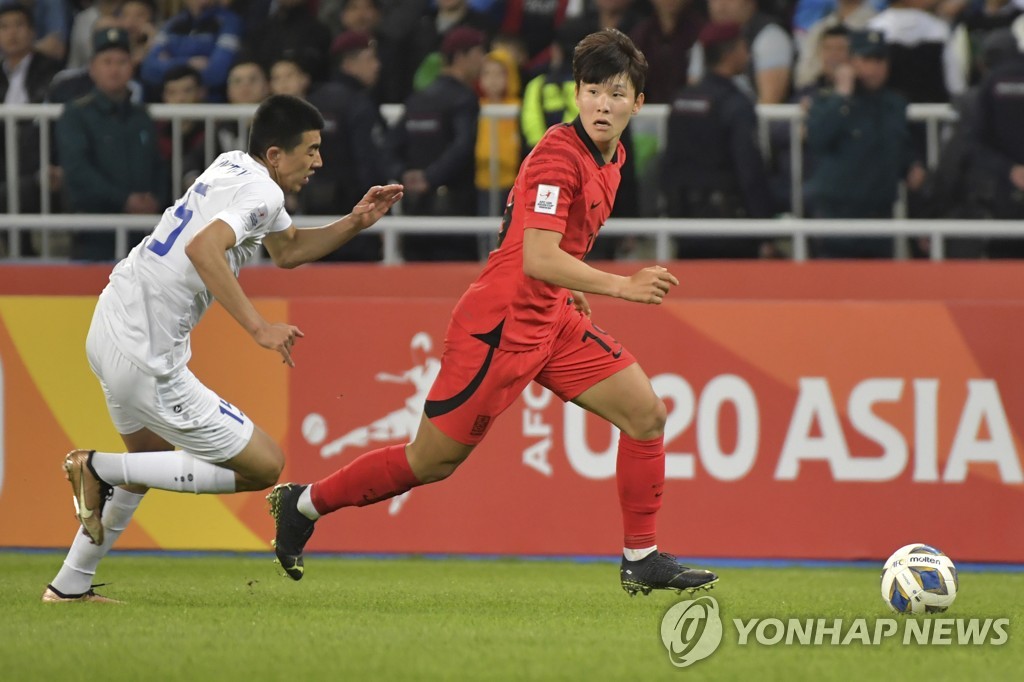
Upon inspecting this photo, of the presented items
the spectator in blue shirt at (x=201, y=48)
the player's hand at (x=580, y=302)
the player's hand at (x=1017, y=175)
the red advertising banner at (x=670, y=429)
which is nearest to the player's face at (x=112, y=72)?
the spectator in blue shirt at (x=201, y=48)

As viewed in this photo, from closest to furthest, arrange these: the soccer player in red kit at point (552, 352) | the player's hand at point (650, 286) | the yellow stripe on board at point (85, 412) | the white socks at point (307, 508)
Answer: the player's hand at point (650, 286)
the soccer player in red kit at point (552, 352)
the white socks at point (307, 508)
the yellow stripe on board at point (85, 412)

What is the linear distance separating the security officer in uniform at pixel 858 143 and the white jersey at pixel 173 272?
4.85m

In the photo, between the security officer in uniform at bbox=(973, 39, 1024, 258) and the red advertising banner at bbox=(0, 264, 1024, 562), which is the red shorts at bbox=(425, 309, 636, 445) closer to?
the red advertising banner at bbox=(0, 264, 1024, 562)

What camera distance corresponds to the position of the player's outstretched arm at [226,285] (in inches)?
251

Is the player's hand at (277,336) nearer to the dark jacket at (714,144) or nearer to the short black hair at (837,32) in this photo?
the dark jacket at (714,144)

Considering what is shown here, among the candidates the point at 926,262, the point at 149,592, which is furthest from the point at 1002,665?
the point at 926,262

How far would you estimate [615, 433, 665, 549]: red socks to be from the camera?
23.2 feet

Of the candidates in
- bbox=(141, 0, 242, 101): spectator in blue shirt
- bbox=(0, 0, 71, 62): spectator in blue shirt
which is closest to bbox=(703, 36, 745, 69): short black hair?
bbox=(141, 0, 242, 101): spectator in blue shirt

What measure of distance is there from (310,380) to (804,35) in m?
4.97

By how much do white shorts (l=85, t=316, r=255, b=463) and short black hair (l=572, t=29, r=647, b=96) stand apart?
1.98 meters

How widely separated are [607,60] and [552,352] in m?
1.22

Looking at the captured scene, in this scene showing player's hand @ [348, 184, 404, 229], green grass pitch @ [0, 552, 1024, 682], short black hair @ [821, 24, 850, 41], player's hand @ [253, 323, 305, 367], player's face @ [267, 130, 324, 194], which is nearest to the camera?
green grass pitch @ [0, 552, 1024, 682]

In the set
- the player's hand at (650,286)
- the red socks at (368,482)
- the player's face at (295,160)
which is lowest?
the red socks at (368,482)

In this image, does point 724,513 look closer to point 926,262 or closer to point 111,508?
point 926,262
